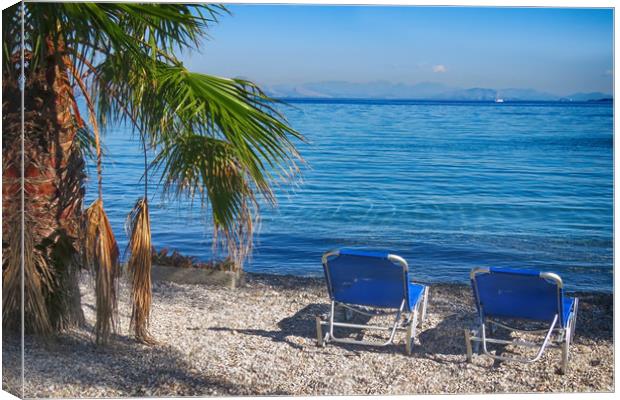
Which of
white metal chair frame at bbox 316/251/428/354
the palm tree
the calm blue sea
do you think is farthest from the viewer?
white metal chair frame at bbox 316/251/428/354

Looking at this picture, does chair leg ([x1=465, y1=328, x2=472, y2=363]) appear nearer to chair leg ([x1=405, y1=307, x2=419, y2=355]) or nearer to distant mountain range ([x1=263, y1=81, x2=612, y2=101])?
chair leg ([x1=405, y1=307, x2=419, y2=355])

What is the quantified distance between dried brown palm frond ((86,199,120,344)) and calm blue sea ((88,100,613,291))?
0.09m

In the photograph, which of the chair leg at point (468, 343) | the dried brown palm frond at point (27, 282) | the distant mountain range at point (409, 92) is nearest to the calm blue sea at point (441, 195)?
the distant mountain range at point (409, 92)

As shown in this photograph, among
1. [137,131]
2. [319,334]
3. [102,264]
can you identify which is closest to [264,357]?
[319,334]

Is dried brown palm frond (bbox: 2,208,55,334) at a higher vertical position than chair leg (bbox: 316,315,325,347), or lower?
higher

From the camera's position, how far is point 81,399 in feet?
19.7

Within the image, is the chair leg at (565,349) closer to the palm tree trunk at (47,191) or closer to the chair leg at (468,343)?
the chair leg at (468,343)

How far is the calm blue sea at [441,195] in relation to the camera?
6023 millimetres

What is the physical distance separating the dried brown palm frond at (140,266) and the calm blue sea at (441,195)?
0.08 meters

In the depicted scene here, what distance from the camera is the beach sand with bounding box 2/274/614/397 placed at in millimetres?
6098

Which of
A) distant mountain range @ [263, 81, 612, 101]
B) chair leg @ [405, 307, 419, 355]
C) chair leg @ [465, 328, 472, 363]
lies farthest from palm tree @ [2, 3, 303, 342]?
chair leg @ [465, 328, 472, 363]

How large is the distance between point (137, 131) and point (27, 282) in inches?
50.0

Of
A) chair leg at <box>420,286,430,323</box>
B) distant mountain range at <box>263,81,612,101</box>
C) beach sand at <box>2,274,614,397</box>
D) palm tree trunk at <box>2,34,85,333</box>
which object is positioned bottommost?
beach sand at <box>2,274,614,397</box>

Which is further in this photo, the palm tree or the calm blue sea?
the calm blue sea
